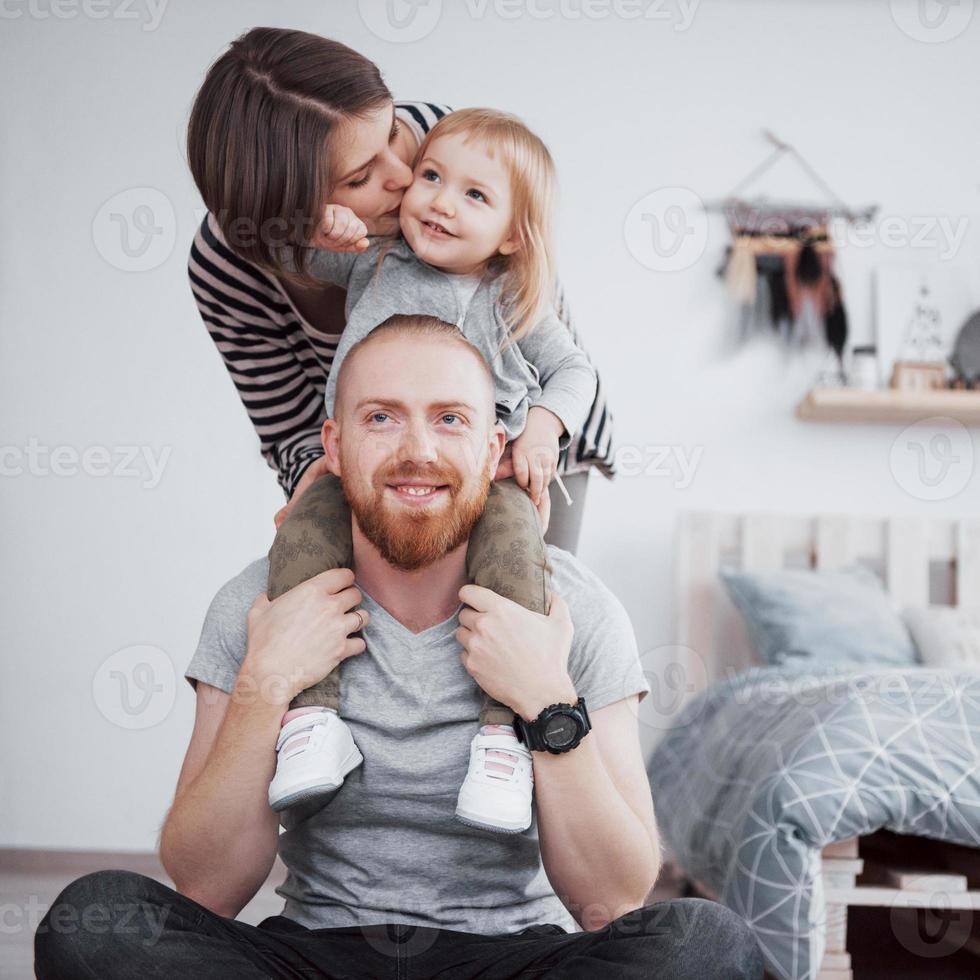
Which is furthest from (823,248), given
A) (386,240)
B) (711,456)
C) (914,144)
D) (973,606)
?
(386,240)

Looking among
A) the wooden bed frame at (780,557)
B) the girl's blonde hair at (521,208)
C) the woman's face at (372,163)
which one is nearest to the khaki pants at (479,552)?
the girl's blonde hair at (521,208)

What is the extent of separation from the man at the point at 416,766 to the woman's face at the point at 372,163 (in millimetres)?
140

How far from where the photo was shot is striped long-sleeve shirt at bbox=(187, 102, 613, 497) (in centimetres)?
143

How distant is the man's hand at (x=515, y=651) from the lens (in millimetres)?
1154

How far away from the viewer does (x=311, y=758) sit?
1104 mm

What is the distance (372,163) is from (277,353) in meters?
0.37

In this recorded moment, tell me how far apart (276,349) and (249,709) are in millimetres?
551

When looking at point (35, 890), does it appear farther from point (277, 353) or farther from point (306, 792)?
point (306, 792)

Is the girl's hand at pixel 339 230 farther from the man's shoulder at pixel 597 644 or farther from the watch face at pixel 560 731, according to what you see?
the watch face at pixel 560 731

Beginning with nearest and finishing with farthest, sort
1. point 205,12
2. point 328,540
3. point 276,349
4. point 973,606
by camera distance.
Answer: point 328,540 → point 276,349 → point 205,12 → point 973,606

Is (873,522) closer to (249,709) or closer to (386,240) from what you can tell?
(386,240)

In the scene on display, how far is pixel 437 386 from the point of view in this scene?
123 cm

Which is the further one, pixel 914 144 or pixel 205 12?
pixel 914 144

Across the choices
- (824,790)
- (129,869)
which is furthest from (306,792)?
(129,869)
